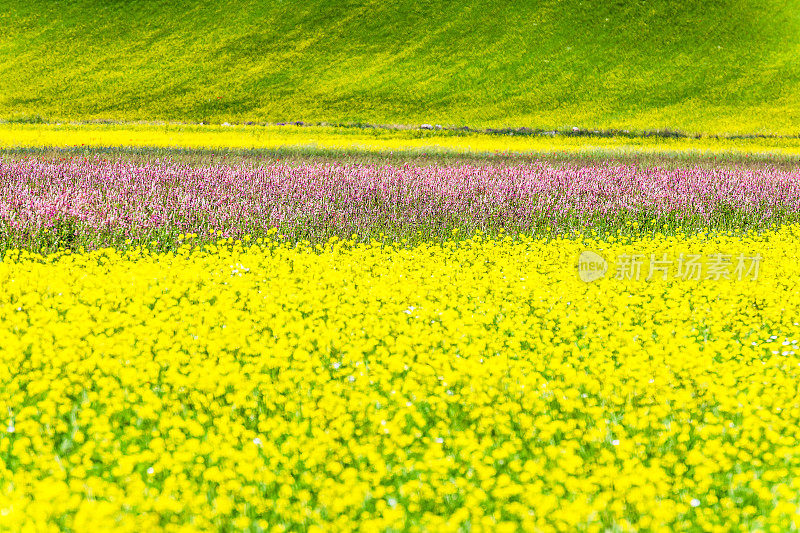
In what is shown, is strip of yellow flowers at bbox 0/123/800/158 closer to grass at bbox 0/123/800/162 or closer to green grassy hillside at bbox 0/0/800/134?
grass at bbox 0/123/800/162

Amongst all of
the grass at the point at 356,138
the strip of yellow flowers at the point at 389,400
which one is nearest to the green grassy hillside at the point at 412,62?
the grass at the point at 356,138

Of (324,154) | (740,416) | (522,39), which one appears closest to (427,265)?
(740,416)

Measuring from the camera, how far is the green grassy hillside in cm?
4766

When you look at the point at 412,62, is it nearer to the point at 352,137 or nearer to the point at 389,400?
the point at 352,137

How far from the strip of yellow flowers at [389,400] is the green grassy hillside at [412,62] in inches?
1482

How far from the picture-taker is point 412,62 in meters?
55.8

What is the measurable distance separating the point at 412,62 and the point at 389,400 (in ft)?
176

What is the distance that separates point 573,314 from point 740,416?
2.14 metres

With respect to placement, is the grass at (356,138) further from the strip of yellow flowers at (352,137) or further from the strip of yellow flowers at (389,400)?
the strip of yellow flowers at (389,400)

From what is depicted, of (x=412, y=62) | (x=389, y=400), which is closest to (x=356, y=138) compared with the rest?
(x=412, y=62)

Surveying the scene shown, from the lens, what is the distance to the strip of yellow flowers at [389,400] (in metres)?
3.52

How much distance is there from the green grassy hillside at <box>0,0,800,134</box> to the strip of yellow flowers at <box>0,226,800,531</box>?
123ft

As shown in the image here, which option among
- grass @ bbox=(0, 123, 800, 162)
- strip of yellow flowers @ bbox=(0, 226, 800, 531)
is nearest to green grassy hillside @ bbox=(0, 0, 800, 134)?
grass @ bbox=(0, 123, 800, 162)

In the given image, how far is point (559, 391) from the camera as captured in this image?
483cm
